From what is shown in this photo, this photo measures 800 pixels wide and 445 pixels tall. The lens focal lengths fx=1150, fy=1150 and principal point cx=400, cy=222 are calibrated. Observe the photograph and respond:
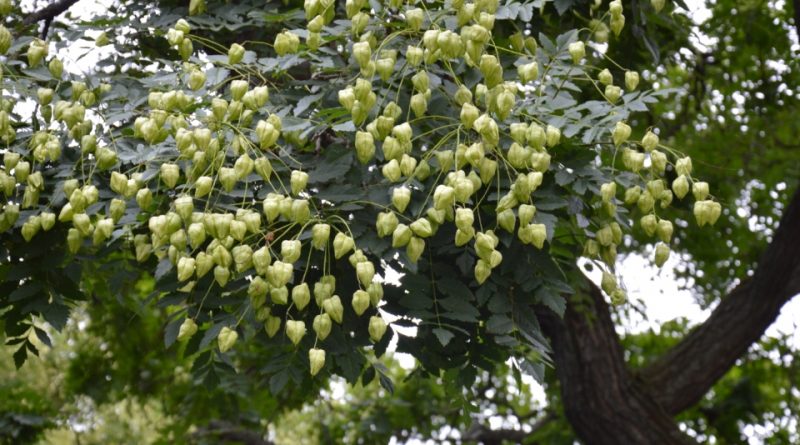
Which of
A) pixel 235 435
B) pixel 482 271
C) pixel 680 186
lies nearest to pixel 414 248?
pixel 482 271

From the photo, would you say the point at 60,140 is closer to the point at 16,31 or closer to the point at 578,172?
the point at 16,31

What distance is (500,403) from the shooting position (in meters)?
7.53

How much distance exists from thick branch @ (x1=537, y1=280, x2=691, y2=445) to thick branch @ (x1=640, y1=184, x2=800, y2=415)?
0.68 ft

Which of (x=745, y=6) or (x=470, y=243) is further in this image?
(x=745, y=6)

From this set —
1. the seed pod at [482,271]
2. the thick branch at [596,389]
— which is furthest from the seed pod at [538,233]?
the thick branch at [596,389]

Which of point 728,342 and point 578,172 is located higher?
point 578,172

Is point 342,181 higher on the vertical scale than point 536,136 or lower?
lower

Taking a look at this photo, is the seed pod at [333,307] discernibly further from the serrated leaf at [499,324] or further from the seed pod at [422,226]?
the serrated leaf at [499,324]

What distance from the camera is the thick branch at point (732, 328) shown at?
5309mm

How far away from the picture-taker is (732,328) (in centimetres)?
556

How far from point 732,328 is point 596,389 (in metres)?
0.73

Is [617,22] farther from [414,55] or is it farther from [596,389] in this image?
[596,389]

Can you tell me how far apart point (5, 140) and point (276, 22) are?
1.12 metres

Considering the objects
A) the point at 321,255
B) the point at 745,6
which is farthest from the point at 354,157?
the point at 745,6
